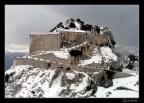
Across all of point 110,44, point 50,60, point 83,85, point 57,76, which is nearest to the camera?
point 83,85

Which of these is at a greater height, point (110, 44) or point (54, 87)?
point (110, 44)

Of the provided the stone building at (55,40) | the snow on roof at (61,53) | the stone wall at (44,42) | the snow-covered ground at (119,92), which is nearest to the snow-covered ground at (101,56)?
the snow on roof at (61,53)

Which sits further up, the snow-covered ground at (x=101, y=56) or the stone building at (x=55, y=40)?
the stone building at (x=55, y=40)

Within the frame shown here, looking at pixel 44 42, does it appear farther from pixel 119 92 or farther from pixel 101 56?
pixel 119 92

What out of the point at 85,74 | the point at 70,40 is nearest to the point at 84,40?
the point at 70,40

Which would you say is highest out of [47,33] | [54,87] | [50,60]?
[47,33]

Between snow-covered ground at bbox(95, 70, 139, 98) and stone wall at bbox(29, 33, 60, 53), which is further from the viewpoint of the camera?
stone wall at bbox(29, 33, 60, 53)

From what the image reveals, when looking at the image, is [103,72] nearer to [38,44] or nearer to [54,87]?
[54,87]

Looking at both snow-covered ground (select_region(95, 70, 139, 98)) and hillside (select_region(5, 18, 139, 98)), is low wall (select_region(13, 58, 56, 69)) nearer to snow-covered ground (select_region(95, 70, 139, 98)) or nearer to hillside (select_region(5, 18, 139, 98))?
hillside (select_region(5, 18, 139, 98))

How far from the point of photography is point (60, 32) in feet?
69.7

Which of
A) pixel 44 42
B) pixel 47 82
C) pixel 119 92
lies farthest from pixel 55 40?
pixel 119 92

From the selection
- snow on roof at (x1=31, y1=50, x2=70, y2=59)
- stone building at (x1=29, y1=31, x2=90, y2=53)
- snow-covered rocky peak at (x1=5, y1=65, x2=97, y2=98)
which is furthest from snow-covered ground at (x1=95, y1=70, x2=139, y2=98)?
stone building at (x1=29, y1=31, x2=90, y2=53)

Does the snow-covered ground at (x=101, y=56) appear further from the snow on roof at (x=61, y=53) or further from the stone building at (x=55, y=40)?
the stone building at (x=55, y=40)

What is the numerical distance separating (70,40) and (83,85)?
16.3ft
